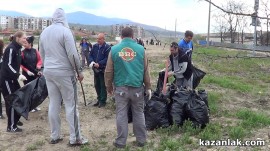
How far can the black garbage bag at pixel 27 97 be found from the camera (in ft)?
18.5

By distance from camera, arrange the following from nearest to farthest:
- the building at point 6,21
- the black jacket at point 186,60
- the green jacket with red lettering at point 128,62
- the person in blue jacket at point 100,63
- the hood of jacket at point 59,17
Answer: the green jacket with red lettering at point 128,62 → the hood of jacket at point 59,17 → the black jacket at point 186,60 → the person in blue jacket at point 100,63 → the building at point 6,21

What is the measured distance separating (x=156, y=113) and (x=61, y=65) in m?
1.77

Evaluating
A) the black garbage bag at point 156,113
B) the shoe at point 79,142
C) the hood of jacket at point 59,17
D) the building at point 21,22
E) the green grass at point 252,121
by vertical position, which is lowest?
the shoe at point 79,142

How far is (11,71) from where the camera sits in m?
5.73

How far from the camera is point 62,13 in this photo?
15.9 feet

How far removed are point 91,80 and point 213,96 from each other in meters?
4.78

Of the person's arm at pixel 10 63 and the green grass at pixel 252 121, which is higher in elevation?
the person's arm at pixel 10 63

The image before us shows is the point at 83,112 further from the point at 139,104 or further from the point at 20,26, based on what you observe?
the point at 20,26

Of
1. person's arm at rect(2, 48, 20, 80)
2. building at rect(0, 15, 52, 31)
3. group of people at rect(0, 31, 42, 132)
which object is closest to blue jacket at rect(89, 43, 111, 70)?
group of people at rect(0, 31, 42, 132)

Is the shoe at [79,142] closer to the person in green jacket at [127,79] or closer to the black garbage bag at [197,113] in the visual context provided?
the person in green jacket at [127,79]

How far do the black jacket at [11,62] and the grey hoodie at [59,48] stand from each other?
42.8 inches

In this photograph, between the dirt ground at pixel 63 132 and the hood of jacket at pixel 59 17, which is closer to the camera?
the hood of jacket at pixel 59 17

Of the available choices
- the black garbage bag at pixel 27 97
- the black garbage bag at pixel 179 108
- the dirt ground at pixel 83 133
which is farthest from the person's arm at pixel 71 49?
the black garbage bag at pixel 179 108

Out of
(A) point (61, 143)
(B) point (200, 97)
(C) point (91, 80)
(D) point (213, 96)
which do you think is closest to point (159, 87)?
(B) point (200, 97)
